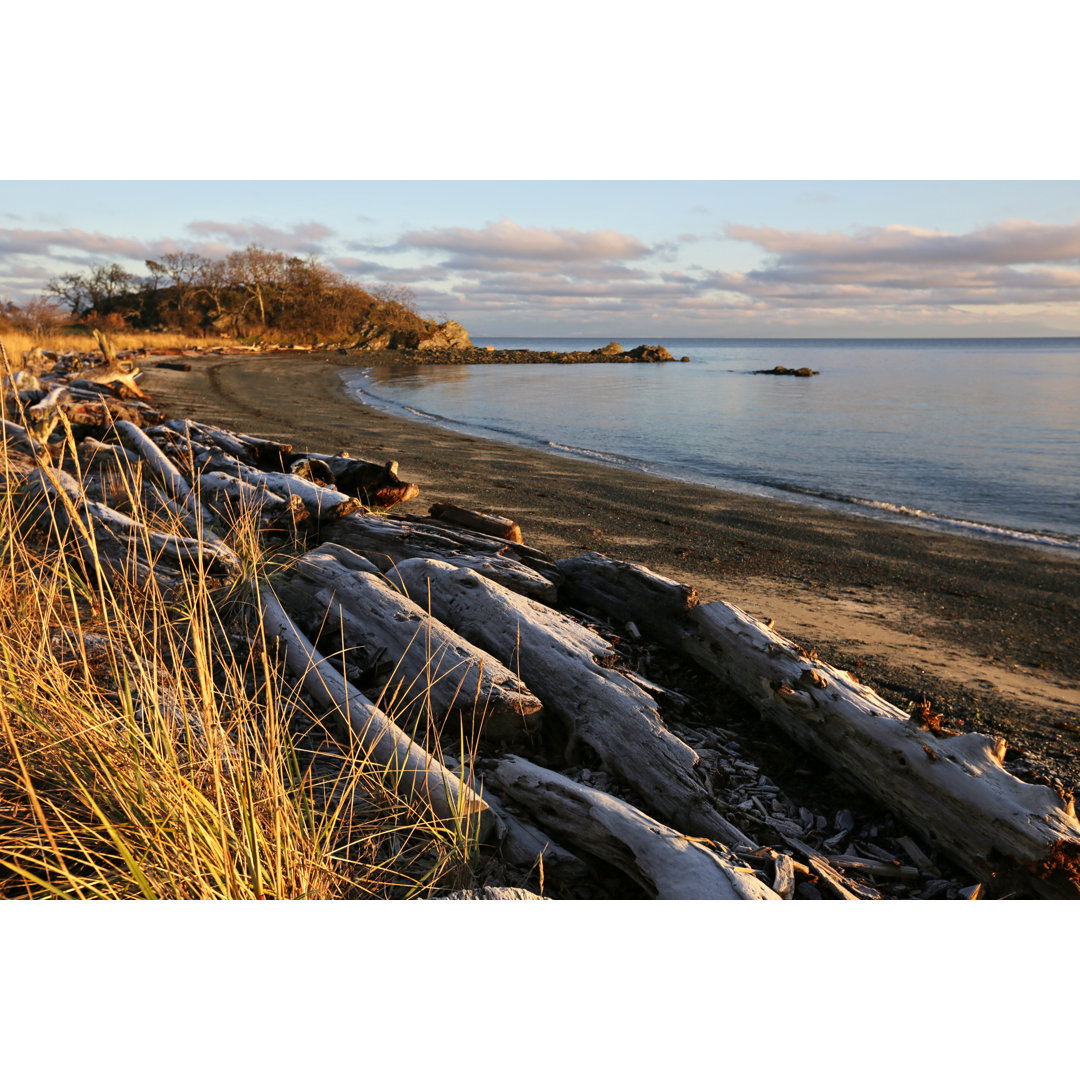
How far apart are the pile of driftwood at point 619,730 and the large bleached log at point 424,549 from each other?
20mm

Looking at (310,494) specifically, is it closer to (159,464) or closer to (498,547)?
(498,547)

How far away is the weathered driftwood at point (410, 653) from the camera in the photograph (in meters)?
3.18

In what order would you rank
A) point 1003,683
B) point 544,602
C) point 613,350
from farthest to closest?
1. point 613,350
2. point 1003,683
3. point 544,602

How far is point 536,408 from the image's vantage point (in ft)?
96.8

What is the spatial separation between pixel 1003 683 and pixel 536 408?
25597 millimetres

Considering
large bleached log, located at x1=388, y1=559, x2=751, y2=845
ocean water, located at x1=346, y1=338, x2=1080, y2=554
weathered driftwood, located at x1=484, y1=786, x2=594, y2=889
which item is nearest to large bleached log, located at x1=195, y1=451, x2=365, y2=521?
large bleached log, located at x1=388, y1=559, x2=751, y2=845

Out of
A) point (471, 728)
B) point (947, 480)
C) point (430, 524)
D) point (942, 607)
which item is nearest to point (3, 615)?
point (471, 728)

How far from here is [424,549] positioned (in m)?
4.86

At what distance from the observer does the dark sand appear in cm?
491

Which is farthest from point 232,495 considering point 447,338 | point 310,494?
point 447,338

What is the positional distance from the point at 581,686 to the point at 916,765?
154 cm

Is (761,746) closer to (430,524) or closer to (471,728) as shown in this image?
(471,728)

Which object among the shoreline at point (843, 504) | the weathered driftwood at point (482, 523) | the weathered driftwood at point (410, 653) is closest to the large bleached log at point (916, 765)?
the weathered driftwood at point (410, 653)

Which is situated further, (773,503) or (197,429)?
(773,503)
